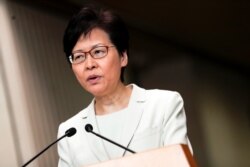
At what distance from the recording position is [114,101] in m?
1.47

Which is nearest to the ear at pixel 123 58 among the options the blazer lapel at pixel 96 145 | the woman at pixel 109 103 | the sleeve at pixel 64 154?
the woman at pixel 109 103

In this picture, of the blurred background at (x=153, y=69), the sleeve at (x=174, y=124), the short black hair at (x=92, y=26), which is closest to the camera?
the sleeve at (x=174, y=124)

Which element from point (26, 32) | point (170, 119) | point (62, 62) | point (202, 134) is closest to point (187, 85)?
point (202, 134)

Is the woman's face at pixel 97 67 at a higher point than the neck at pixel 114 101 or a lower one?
higher

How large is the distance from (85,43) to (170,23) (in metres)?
2.98

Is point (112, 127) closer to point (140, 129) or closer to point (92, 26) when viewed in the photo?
point (140, 129)

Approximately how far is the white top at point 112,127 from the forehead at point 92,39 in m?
0.24

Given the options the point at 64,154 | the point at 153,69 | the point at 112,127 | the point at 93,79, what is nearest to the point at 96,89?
the point at 93,79

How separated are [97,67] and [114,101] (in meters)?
0.15

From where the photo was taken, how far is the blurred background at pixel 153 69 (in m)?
2.51

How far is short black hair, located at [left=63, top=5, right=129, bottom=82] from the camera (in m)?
1.42

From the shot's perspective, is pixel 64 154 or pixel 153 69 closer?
pixel 64 154

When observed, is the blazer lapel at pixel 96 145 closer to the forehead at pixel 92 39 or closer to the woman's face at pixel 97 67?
the woman's face at pixel 97 67

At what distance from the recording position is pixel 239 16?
436cm
